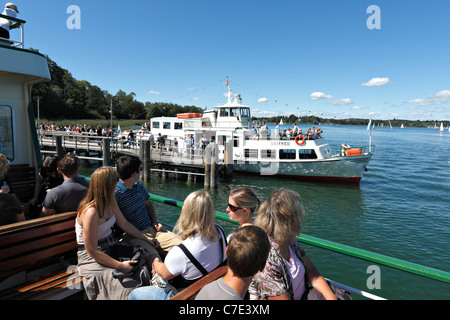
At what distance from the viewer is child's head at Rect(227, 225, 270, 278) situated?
1731 mm

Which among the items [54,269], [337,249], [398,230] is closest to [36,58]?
[54,269]

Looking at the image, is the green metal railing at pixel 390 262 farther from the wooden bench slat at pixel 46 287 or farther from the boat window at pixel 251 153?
the boat window at pixel 251 153

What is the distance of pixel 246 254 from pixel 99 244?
71.0 inches

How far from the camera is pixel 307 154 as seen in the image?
20.1 m

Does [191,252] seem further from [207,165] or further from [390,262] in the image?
[207,165]

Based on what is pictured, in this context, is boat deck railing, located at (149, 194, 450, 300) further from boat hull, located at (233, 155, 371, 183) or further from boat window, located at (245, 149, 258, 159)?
Answer: boat window, located at (245, 149, 258, 159)

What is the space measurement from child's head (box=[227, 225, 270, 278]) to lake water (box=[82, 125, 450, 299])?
7742 millimetres

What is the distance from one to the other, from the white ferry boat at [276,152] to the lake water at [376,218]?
0.86m

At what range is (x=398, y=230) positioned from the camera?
12.4 metres

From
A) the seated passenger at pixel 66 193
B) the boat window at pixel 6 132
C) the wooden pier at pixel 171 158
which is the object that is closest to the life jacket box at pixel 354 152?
the wooden pier at pixel 171 158

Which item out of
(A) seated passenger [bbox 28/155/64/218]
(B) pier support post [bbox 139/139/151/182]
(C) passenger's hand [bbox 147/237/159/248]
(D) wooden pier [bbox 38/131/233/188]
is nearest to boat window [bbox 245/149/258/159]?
(D) wooden pier [bbox 38/131/233/188]

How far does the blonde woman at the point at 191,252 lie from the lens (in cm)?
228

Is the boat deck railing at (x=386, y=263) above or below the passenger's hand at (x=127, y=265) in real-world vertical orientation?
above
